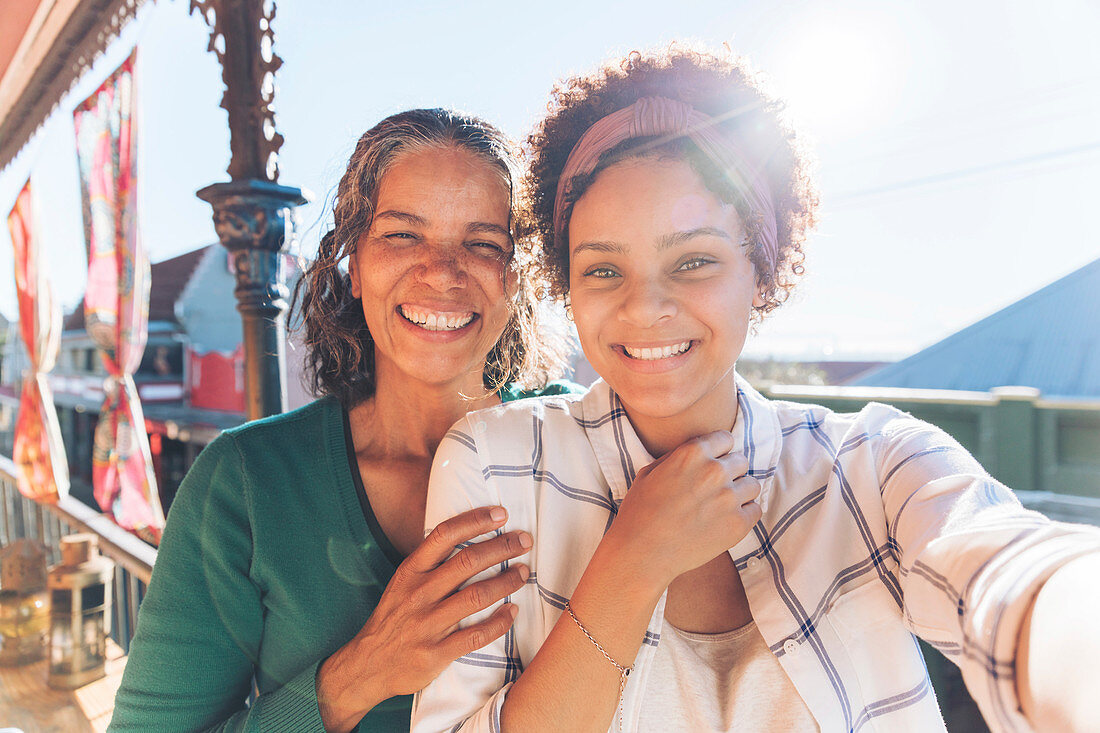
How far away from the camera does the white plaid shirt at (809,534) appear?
2.38 feet

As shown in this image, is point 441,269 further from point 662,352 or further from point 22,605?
point 22,605

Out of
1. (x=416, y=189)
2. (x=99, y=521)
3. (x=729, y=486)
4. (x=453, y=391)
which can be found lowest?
(x=99, y=521)

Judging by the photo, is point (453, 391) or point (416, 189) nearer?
point (416, 189)

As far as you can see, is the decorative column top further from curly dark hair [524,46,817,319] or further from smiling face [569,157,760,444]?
smiling face [569,157,760,444]

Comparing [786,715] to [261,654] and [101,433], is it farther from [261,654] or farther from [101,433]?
[101,433]

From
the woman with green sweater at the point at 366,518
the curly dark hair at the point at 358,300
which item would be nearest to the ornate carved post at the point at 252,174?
the curly dark hair at the point at 358,300

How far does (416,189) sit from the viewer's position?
123 cm

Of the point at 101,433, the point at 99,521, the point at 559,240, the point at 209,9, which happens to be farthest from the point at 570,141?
the point at 101,433

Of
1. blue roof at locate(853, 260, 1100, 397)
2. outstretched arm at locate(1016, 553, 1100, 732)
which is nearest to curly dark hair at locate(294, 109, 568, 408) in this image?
outstretched arm at locate(1016, 553, 1100, 732)

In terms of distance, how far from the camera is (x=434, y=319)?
122 centimetres

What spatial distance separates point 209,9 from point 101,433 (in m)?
3.25

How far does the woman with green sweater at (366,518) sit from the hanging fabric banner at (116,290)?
9.86ft

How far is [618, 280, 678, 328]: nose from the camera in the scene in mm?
919

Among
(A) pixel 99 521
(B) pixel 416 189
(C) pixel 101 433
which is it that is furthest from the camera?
(C) pixel 101 433
